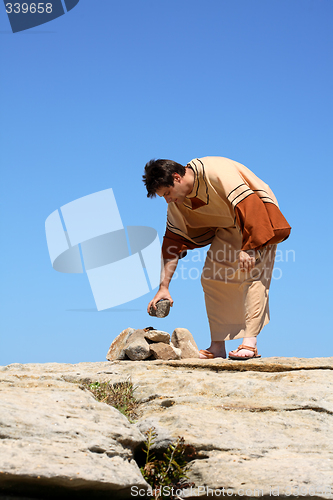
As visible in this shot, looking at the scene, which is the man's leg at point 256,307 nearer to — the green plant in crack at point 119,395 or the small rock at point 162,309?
the small rock at point 162,309

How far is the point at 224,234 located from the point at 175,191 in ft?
2.71

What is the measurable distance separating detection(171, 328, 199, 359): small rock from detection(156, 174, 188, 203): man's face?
1.62m

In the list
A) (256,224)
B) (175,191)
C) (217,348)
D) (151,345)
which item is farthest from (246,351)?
(175,191)

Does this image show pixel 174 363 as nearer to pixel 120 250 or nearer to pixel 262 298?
pixel 262 298

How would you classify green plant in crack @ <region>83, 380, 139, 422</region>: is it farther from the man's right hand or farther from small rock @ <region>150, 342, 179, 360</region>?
the man's right hand

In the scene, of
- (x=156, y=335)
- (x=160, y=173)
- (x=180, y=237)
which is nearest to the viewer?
(x=160, y=173)

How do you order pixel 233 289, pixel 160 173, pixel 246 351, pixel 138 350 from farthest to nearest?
pixel 233 289, pixel 138 350, pixel 160 173, pixel 246 351

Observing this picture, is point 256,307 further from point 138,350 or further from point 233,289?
point 138,350

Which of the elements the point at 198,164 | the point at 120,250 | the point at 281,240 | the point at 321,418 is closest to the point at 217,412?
the point at 321,418

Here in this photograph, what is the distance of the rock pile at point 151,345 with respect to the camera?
196 inches

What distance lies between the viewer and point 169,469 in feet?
8.29

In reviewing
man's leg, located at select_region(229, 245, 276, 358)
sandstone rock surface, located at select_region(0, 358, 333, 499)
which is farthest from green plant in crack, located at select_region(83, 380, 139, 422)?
man's leg, located at select_region(229, 245, 276, 358)

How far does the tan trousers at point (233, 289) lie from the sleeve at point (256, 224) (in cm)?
30

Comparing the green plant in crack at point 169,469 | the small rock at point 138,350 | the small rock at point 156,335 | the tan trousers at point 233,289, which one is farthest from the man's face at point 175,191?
the green plant in crack at point 169,469
